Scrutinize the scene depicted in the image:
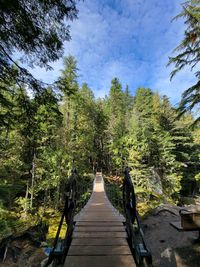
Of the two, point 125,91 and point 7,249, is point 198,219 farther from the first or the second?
point 125,91

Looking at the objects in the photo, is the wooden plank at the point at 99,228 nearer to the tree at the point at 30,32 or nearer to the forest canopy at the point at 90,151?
the tree at the point at 30,32

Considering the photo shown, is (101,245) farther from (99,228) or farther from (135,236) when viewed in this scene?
(99,228)

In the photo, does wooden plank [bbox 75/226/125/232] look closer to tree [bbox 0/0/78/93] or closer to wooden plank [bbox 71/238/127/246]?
wooden plank [bbox 71/238/127/246]

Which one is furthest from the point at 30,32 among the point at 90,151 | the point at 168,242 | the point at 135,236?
the point at 90,151

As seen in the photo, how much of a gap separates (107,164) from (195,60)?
76.3 ft

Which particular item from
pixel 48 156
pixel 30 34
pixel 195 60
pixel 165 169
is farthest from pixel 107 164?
pixel 30 34

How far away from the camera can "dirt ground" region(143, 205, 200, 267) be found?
4.14 metres

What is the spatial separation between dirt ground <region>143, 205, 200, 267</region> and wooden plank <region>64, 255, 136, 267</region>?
2.18m

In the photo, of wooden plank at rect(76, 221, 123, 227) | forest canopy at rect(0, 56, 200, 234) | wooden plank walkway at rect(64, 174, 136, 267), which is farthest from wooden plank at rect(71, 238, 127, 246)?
forest canopy at rect(0, 56, 200, 234)

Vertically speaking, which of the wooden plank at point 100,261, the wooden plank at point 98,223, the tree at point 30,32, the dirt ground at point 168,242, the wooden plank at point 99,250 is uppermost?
the tree at point 30,32

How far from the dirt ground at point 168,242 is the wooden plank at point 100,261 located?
2184 mm

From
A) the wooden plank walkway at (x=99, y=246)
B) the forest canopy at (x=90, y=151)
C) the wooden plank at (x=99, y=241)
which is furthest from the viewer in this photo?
the forest canopy at (x=90, y=151)

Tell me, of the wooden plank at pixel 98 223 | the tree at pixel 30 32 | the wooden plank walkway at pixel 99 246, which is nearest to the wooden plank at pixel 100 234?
the wooden plank walkway at pixel 99 246

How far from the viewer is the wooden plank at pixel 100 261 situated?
2501 millimetres
